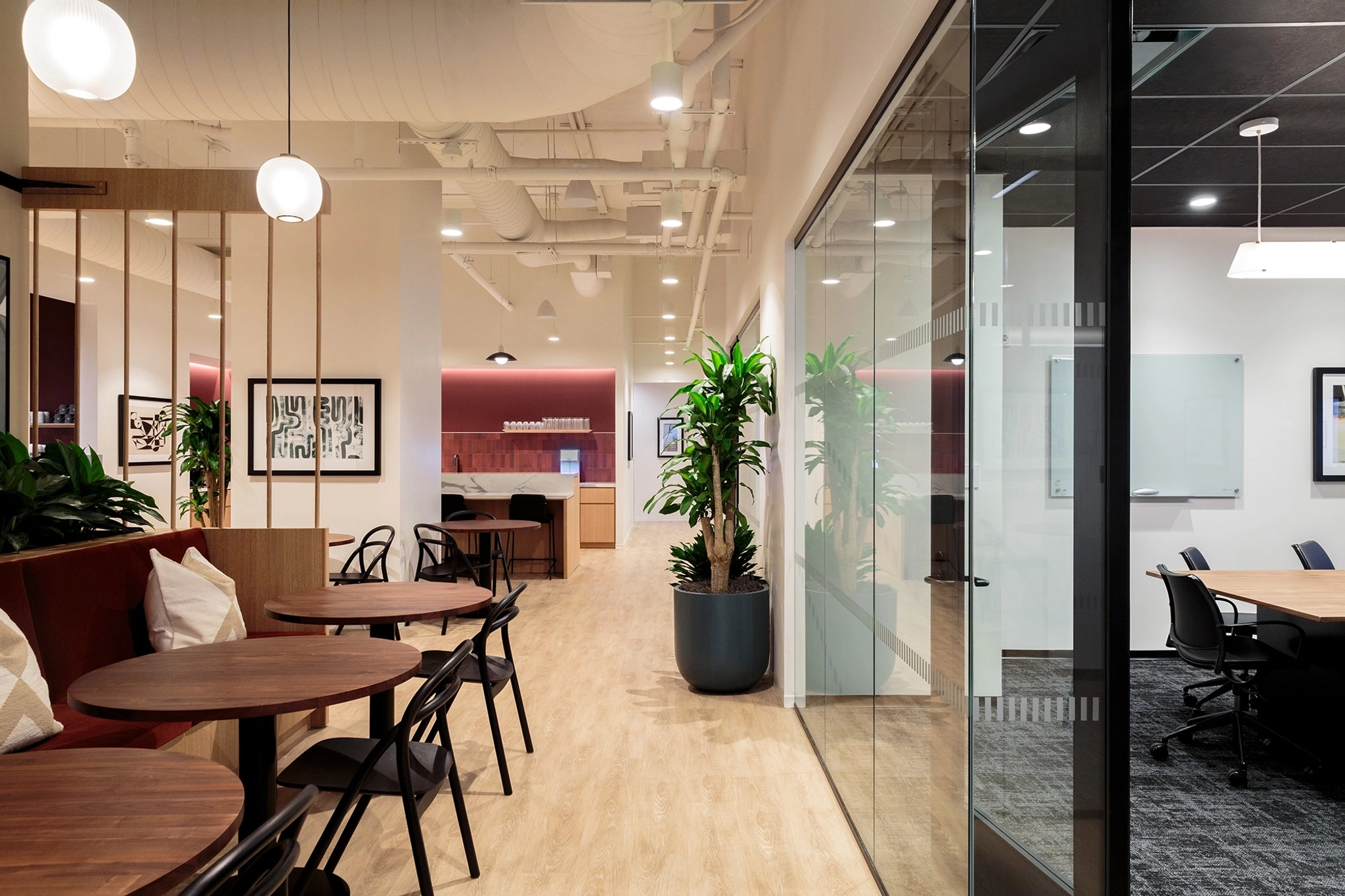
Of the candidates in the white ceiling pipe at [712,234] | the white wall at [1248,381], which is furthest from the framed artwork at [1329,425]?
the white ceiling pipe at [712,234]

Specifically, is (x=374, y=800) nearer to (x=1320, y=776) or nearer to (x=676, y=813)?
(x=676, y=813)

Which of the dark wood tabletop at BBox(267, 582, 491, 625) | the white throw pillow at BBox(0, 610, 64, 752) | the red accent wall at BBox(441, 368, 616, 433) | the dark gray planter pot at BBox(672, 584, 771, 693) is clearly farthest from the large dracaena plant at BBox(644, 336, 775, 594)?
the red accent wall at BBox(441, 368, 616, 433)

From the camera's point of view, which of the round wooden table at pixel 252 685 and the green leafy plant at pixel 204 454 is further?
the green leafy plant at pixel 204 454

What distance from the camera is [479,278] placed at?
9.64m

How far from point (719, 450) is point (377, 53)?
8.86ft

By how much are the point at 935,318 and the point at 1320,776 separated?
3.21 metres

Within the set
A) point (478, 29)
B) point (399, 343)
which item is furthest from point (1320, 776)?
point (399, 343)

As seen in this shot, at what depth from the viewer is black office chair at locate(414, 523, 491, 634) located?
600cm

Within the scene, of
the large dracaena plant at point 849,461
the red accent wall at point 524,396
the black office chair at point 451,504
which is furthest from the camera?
the red accent wall at point 524,396

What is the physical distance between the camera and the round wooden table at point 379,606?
292 centimetres

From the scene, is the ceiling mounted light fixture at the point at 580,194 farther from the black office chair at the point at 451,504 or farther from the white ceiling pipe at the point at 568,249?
the black office chair at the point at 451,504

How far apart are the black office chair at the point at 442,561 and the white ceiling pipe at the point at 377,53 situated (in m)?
3.10

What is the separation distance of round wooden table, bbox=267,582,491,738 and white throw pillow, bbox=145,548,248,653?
222 millimetres

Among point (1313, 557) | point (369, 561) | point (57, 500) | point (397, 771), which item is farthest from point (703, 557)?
point (1313, 557)
